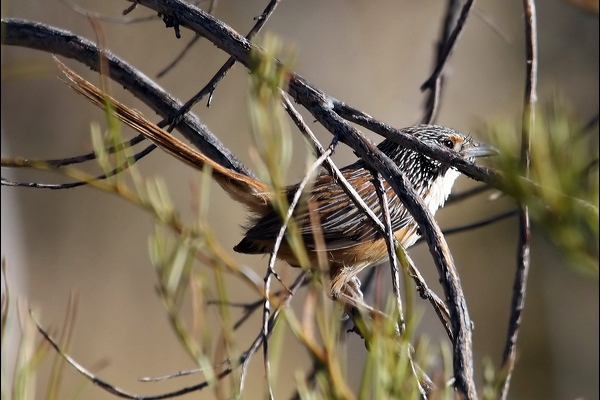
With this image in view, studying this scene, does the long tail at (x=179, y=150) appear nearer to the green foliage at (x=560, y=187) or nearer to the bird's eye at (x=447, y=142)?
the bird's eye at (x=447, y=142)

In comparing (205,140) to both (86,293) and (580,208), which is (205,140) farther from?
(86,293)

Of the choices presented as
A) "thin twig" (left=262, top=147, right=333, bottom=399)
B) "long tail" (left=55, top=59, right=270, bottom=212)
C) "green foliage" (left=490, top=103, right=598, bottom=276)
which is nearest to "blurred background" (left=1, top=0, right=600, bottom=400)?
"long tail" (left=55, top=59, right=270, bottom=212)

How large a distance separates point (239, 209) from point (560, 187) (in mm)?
9553

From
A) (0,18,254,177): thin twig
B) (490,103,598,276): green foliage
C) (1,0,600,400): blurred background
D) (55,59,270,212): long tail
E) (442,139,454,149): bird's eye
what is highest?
(1,0,600,400): blurred background

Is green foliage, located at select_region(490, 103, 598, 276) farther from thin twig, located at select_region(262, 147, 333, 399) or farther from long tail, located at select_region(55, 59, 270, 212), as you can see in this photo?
long tail, located at select_region(55, 59, 270, 212)

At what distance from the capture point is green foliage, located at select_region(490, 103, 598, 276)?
1204 mm

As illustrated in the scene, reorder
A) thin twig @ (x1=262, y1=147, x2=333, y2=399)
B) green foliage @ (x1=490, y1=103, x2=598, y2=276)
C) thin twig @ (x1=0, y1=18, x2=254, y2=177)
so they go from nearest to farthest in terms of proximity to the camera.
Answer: green foliage @ (x1=490, y1=103, x2=598, y2=276)
thin twig @ (x1=262, y1=147, x2=333, y2=399)
thin twig @ (x1=0, y1=18, x2=254, y2=177)

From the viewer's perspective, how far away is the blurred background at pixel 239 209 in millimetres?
9305

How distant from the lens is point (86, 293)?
31.7ft

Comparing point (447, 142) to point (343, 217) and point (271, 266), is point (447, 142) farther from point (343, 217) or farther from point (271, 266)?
point (271, 266)

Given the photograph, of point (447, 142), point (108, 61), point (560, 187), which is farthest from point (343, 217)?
point (560, 187)

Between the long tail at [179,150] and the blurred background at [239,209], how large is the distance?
17.4ft

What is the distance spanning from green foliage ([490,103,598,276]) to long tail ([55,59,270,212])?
4.25 feet

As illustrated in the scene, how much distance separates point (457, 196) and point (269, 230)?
1057 mm
